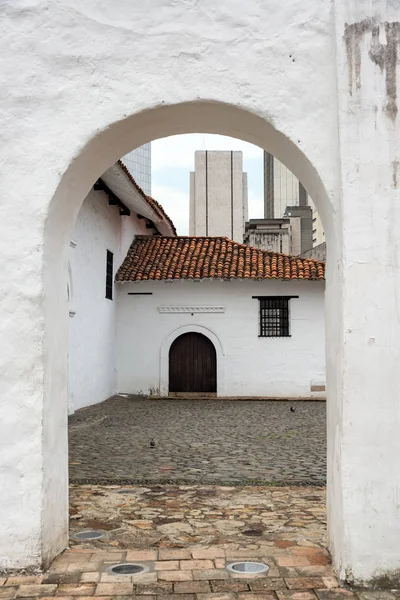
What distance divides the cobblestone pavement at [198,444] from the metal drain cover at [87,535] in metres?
1.68

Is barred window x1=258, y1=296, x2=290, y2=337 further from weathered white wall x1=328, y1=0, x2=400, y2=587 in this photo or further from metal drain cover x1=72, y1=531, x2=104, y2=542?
weathered white wall x1=328, y1=0, x2=400, y2=587

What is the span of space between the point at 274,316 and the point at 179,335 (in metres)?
2.84

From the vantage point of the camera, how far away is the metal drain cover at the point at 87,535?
13.9 ft

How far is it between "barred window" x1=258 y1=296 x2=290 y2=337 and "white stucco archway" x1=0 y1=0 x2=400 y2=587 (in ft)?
44.3

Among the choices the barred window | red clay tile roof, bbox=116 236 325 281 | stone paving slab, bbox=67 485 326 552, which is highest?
red clay tile roof, bbox=116 236 325 281

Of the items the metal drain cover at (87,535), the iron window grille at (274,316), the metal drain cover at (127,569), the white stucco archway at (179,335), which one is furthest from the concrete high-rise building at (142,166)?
the metal drain cover at (127,569)

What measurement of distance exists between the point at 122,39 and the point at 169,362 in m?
14.0

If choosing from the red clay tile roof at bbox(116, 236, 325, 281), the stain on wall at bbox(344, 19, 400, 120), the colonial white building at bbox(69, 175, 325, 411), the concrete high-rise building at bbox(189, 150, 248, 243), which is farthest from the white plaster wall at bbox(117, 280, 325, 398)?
the stain on wall at bbox(344, 19, 400, 120)

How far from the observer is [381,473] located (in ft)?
11.3

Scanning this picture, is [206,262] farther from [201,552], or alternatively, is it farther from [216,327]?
[201,552]

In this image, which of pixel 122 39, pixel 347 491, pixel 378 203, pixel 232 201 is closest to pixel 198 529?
pixel 347 491

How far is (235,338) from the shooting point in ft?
56.7

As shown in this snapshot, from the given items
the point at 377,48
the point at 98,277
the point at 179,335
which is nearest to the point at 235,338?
the point at 179,335

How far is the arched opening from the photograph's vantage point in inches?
148
